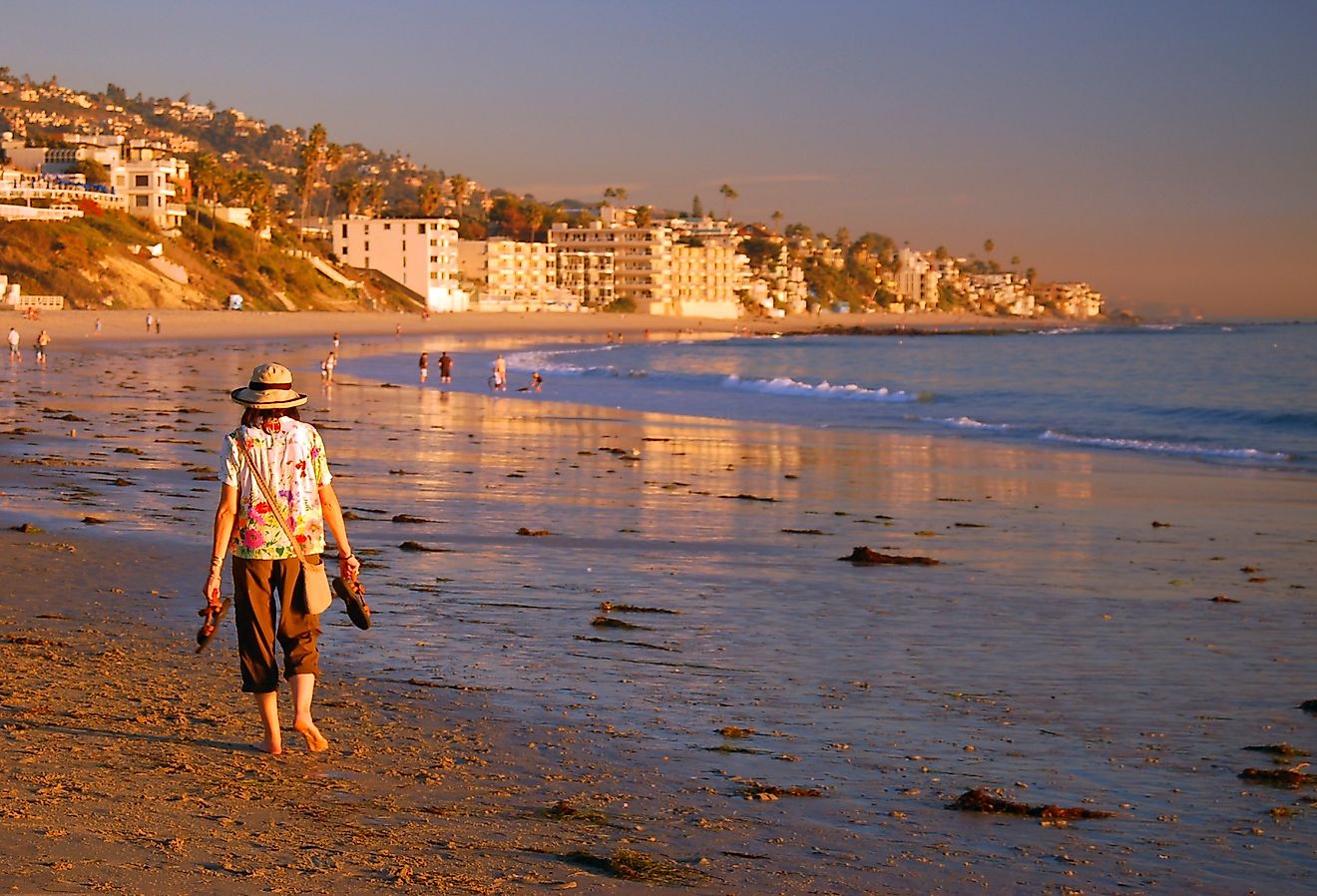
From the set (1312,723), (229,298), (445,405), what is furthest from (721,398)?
(229,298)

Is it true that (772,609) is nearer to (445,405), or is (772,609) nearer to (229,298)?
(445,405)

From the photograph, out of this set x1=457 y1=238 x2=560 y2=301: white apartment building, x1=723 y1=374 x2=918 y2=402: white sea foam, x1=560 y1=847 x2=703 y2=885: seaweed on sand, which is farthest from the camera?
x1=457 y1=238 x2=560 y2=301: white apartment building

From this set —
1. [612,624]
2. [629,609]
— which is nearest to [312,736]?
[612,624]

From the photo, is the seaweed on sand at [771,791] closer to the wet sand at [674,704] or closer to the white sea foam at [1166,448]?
the wet sand at [674,704]

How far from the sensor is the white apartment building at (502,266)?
7234 inches

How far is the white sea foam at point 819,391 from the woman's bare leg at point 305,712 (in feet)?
139

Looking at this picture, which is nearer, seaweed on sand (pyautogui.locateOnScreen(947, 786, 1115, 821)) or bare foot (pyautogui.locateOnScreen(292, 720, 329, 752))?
seaweed on sand (pyautogui.locateOnScreen(947, 786, 1115, 821))

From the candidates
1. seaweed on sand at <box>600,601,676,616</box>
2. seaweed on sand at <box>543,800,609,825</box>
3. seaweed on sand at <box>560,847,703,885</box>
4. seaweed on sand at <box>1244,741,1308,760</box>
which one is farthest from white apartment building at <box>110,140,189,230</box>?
seaweed on sand at <box>560,847,703,885</box>

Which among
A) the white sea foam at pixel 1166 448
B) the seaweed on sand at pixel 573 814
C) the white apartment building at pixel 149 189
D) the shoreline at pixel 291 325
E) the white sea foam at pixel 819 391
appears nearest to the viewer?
the seaweed on sand at pixel 573 814

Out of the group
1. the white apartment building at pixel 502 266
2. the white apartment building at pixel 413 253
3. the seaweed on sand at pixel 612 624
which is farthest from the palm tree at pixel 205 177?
the seaweed on sand at pixel 612 624

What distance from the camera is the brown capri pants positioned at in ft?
21.9

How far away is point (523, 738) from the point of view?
7016mm

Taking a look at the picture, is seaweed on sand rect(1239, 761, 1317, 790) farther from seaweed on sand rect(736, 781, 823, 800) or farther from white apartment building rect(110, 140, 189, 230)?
white apartment building rect(110, 140, 189, 230)

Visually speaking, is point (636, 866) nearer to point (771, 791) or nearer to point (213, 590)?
point (771, 791)
